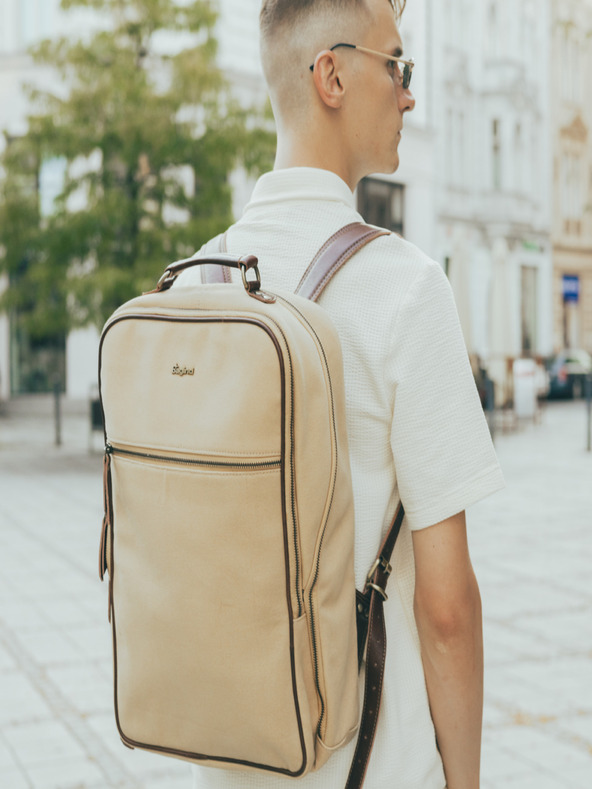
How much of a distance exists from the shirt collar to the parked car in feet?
89.5

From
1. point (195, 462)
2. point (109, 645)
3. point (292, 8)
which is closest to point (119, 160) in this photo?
point (109, 645)

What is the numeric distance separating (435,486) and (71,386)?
72.1 ft

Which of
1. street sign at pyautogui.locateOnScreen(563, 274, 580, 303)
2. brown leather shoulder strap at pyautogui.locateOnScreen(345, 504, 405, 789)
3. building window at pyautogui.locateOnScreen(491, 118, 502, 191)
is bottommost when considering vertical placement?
street sign at pyautogui.locateOnScreen(563, 274, 580, 303)

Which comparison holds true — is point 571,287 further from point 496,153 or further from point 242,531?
point 242,531

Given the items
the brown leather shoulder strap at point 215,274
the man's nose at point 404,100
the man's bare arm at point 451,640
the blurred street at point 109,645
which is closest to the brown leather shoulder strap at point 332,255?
the brown leather shoulder strap at point 215,274

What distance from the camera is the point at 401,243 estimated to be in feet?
4.39

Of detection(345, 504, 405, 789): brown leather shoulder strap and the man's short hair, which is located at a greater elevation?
the man's short hair

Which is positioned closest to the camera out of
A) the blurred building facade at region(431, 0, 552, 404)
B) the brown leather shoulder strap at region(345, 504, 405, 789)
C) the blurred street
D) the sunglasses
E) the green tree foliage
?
the brown leather shoulder strap at region(345, 504, 405, 789)

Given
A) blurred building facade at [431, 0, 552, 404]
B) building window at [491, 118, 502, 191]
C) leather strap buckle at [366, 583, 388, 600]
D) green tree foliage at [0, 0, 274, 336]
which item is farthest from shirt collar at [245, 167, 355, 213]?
building window at [491, 118, 502, 191]

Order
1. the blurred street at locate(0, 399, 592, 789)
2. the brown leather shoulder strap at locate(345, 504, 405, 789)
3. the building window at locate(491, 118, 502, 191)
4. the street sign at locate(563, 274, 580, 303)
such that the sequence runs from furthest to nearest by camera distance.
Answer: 1. the street sign at locate(563, 274, 580, 303)
2. the building window at locate(491, 118, 502, 191)
3. the blurred street at locate(0, 399, 592, 789)
4. the brown leather shoulder strap at locate(345, 504, 405, 789)

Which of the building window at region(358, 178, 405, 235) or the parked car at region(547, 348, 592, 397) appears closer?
the building window at region(358, 178, 405, 235)

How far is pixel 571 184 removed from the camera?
125ft

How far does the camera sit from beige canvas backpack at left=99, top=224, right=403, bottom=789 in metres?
1.21

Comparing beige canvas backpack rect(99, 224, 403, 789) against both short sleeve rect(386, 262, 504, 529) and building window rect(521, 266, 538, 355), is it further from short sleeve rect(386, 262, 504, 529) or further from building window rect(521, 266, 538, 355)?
building window rect(521, 266, 538, 355)
